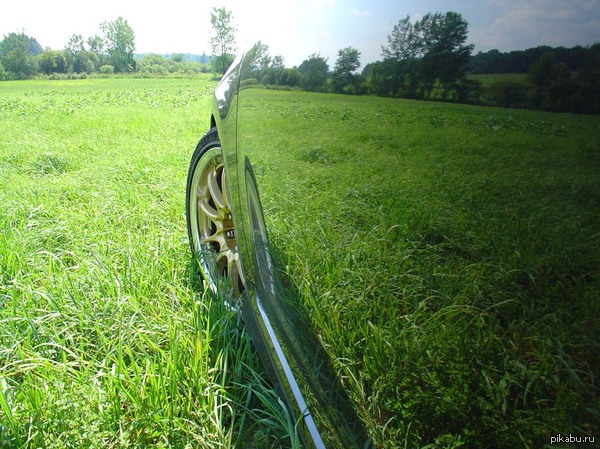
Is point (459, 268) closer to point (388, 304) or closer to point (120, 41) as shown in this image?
point (388, 304)

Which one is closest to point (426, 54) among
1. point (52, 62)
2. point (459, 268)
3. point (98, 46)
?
point (459, 268)

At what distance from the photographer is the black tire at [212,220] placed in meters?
2.07

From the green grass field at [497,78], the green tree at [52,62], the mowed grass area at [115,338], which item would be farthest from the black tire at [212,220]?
the green tree at [52,62]

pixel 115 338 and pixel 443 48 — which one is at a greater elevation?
pixel 443 48

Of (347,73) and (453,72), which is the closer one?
(453,72)

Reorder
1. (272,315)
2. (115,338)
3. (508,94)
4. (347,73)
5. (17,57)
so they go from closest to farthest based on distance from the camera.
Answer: (508,94), (347,73), (272,315), (115,338), (17,57)

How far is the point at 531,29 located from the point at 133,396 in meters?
1.47

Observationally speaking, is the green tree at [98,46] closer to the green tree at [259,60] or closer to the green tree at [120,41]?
the green tree at [120,41]

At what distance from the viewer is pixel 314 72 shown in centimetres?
120

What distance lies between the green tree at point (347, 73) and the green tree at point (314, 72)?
0.17 feet

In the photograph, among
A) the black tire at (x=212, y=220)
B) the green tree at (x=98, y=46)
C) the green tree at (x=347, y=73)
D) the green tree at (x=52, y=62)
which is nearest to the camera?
the green tree at (x=347, y=73)

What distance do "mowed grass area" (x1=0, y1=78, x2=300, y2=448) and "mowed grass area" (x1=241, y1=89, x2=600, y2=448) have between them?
655mm

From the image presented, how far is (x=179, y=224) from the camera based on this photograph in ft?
9.86

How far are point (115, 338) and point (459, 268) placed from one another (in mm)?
1490
